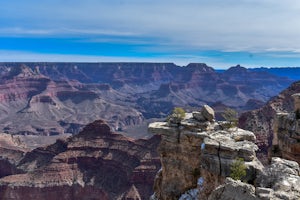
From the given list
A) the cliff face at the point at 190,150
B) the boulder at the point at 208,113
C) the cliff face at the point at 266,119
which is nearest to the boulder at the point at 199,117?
the cliff face at the point at 190,150

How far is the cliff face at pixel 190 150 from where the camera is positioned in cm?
2605

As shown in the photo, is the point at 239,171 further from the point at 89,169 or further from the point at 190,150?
the point at 89,169

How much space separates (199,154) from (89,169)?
102475 mm

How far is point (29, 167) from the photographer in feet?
449

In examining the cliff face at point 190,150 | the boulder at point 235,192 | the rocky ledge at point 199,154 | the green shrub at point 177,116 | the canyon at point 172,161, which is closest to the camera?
the boulder at point 235,192

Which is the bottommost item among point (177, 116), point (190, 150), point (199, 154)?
point (199, 154)

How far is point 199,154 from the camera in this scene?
32000 mm

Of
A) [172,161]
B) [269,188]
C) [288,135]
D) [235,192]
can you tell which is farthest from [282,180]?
[172,161]

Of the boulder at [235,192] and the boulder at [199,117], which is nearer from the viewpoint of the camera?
the boulder at [235,192]

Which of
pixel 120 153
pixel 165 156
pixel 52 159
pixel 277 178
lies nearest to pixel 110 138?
pixel 120 153

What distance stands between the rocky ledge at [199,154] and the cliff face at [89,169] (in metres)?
76.9

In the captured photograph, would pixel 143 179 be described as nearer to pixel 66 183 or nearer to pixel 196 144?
pixel 66 183

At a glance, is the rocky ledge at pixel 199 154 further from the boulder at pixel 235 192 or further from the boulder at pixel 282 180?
the boulder at pixel 235 192

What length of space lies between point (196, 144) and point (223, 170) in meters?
8.20
